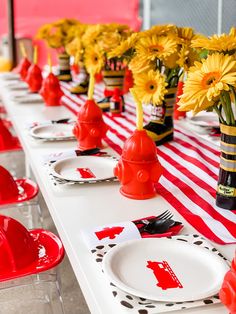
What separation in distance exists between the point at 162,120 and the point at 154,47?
259 mm

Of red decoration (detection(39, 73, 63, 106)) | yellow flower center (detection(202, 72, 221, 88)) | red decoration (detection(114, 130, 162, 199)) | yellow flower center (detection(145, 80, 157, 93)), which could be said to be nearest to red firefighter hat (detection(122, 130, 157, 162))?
red decoration (detection(114, 130, 162, 199))

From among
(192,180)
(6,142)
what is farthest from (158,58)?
(6,142)

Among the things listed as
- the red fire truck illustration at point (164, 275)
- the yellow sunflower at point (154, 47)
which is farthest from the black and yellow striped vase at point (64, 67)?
the red fire truck illustration at point (164, 275)

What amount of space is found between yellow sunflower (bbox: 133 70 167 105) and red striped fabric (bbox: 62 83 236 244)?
0.19 metres

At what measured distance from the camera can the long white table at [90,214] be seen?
75 cm

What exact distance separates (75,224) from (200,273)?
316 mm

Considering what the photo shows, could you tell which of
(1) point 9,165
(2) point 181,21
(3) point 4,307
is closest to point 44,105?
(1) point 9,165

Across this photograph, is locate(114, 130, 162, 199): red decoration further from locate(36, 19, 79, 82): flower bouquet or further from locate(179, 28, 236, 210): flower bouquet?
locate(36, 19, 79, 82): flower bouquet

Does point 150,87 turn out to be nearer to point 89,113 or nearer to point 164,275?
point 89,113

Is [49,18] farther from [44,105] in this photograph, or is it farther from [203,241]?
[203,241]

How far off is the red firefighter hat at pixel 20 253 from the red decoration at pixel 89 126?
0.45 metres

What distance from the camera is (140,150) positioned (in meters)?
1.14

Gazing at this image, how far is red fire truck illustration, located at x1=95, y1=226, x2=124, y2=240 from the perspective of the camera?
3.03 feet

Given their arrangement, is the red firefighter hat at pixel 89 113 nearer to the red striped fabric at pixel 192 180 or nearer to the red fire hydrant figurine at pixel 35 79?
the red striped fabric at pixel 192 180
